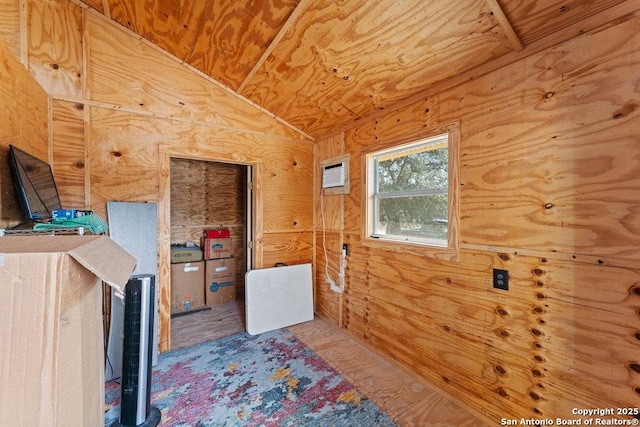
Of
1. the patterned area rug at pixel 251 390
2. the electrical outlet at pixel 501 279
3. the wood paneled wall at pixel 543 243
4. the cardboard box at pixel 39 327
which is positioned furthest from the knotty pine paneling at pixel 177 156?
the electrical outlet at pixel 501 279

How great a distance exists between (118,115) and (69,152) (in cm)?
49

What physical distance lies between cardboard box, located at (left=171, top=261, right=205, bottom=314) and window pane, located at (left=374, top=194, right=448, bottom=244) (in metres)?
2.57

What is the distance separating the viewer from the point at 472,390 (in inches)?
68.2

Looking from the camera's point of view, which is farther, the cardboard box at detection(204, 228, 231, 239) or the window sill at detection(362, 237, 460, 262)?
the cardboard box at detection(204, 228, 231, 239)

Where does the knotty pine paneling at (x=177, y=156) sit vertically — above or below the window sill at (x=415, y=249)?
above

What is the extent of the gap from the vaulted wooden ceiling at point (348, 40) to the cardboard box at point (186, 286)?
2370 millimetres

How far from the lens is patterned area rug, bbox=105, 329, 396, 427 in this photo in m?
1.68

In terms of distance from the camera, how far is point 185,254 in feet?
11.4

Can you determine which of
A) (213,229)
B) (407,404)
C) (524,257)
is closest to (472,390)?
(407,404)

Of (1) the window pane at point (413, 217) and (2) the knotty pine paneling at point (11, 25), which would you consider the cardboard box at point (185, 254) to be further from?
(1) the window pane at point (413, 217)

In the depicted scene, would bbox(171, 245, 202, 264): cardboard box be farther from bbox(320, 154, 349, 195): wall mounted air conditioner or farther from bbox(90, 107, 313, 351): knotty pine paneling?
bbox(320, 154, 349, 195): wall mounted air conditioner

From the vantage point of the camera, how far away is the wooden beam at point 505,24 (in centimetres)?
132

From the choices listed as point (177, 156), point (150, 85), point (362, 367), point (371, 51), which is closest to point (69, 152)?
point (177, 156)

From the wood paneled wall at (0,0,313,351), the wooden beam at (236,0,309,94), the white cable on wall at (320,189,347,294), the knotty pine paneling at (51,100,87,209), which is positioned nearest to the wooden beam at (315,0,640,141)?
the wooden beam at (236,0,309,94)
